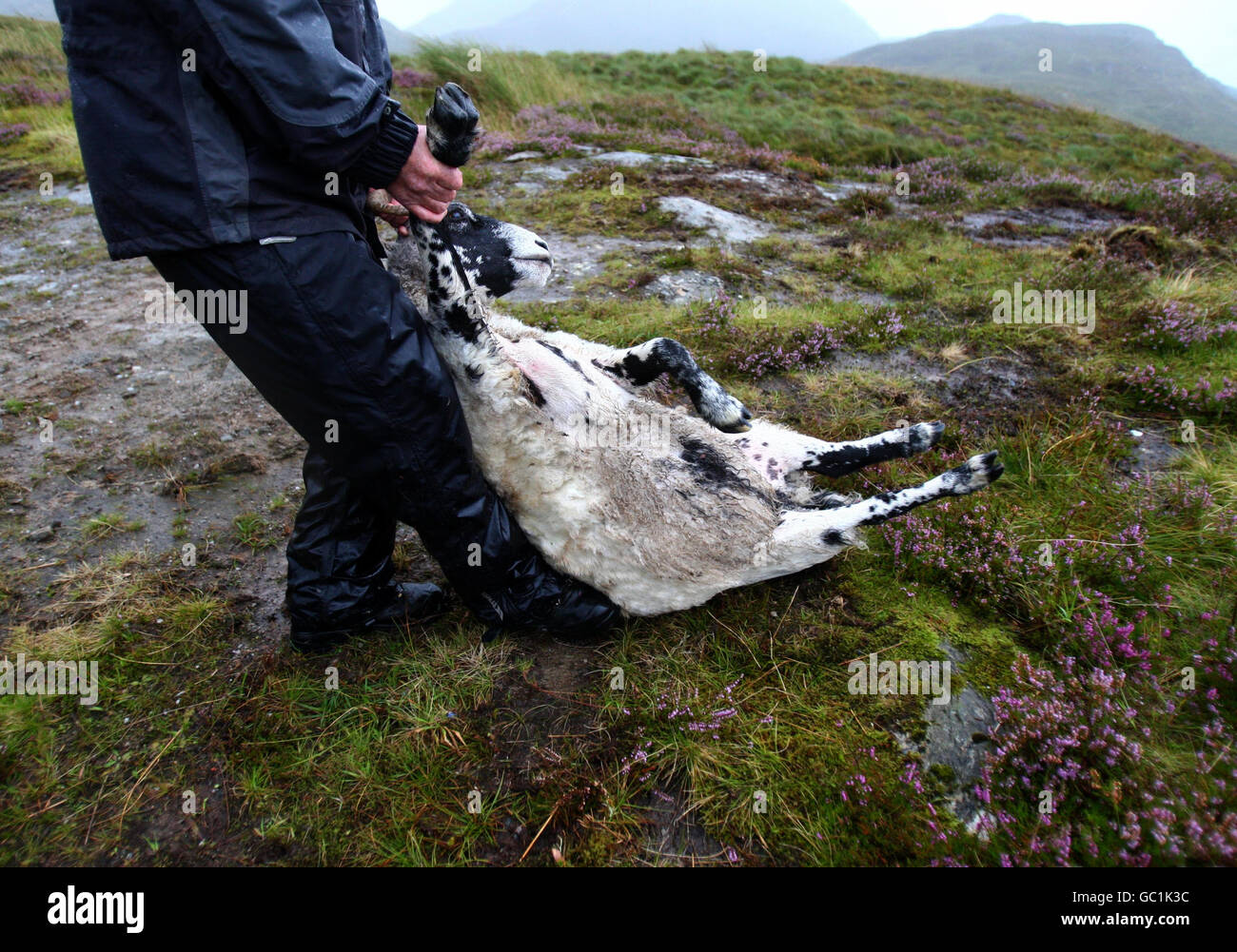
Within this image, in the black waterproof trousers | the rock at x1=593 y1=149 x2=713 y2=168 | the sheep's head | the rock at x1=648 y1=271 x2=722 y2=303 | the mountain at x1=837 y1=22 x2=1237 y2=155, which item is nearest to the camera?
the black waterproof trousers

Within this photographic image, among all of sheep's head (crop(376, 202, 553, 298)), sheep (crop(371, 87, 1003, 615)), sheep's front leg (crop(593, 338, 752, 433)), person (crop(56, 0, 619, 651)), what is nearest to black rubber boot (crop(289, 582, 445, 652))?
person (crop(56, 0, 619, 651))

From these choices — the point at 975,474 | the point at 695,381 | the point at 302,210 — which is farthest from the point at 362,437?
the point at 975,474

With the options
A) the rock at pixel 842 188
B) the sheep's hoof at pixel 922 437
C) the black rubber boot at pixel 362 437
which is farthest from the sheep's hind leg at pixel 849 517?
the rock at pixel 842 188

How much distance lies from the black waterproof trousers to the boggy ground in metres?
0.47

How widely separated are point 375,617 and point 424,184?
2.10 meters

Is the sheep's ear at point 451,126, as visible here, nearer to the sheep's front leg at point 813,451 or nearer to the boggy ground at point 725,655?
the sheep's front leg at point 813,451

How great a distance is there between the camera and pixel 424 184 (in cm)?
232

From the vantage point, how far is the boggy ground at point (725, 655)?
2.24 meters

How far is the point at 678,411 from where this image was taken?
329 cm

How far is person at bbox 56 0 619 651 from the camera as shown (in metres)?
1.83

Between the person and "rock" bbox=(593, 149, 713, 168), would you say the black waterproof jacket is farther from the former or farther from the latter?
"rock" bbox=(593, 149, 713, 168)
